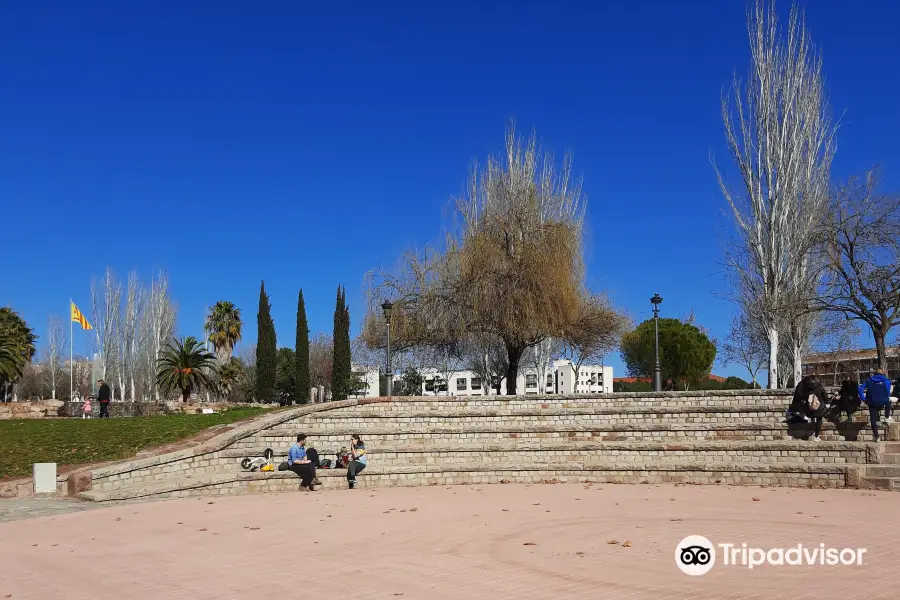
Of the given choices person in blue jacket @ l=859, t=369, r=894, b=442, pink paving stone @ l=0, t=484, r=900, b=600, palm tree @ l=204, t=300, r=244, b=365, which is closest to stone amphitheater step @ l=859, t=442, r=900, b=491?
pink paving stone @ l=0, t=484, r=900, b=600

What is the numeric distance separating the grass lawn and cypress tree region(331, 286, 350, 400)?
20298 millimetres

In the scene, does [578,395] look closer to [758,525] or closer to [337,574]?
[758,525]

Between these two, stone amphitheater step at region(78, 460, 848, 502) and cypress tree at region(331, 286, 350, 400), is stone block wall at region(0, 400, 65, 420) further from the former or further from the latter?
stone amphitheater step at region(78, 460, 848, 502)

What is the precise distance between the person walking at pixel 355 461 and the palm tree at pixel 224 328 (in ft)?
153

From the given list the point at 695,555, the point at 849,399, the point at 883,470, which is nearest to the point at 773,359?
the point at 849,399

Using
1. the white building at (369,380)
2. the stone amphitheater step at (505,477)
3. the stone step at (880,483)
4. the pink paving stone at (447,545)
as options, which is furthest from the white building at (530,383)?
the pink paving stone at (447,545)

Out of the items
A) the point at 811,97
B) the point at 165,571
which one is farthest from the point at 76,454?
the point at 811,97

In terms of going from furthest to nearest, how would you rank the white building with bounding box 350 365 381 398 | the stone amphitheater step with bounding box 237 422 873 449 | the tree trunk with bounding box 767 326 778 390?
the white building with bounding box 350 365 381 398
the tree trunk with bounding box 767 326 778 390
the stone amphitheater step with bounding box 237 422 873 449

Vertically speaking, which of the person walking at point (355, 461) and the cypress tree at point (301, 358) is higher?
the cypress tree at point (301, 358)

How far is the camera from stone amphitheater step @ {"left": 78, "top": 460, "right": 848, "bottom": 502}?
1549 centimetres

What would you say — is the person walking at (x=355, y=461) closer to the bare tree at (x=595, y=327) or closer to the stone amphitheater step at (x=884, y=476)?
the stone amphitheater step at (x=884, y=476)

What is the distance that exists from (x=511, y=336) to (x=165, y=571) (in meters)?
21.6

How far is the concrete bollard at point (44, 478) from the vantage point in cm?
1535

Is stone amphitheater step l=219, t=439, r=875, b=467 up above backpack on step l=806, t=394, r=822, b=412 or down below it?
below
